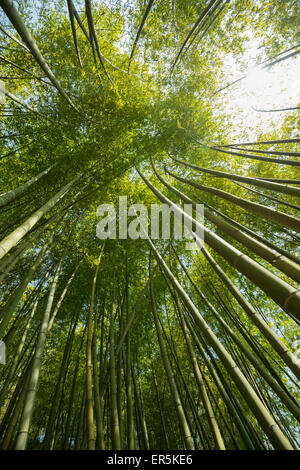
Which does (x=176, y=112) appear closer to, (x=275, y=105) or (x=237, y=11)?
(x=237, y=11)

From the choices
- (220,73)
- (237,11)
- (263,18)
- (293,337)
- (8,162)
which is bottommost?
(293,337)

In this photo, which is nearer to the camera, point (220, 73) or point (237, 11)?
point (237, 11)

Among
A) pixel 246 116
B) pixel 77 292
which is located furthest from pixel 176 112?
pixel 77 292

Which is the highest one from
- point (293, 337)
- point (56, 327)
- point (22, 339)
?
point (56, 327)

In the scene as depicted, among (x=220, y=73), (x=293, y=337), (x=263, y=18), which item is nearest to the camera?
(x=263, y=18)

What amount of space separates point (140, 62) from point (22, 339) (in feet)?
14.6

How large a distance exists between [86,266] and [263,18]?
15.5ft

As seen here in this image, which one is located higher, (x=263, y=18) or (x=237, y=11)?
(x=237, y=11)

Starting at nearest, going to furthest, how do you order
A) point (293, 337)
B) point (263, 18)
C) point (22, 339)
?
point (22, 339) < point (263, 18) < point (293, 337)

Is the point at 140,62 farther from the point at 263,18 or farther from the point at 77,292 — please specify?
the point at 77,292

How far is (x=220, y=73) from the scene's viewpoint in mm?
3582

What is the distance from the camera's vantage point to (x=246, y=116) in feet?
13.3

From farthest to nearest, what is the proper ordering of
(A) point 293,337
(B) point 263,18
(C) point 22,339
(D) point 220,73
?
(A) point 293,337
(D) point 220,73
(B) point 263,18
(C) point 22,339

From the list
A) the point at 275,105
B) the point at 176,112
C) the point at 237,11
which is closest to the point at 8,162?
the point at 176,112
